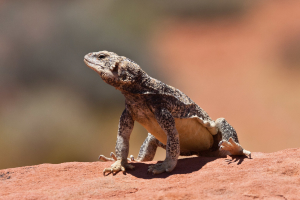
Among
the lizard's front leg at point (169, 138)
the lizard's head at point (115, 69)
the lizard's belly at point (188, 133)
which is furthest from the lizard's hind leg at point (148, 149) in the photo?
the lizard's head at point (115, 69)

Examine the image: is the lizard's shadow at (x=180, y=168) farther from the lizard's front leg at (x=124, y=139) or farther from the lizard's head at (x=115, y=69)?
the lizard's head at (x=115, y=69)

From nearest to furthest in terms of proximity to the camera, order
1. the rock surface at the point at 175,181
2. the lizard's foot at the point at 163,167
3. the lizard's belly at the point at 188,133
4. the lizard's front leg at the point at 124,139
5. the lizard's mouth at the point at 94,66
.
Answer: the rock surface at the point at 175,181 < the lizard's foot at the point at 163,167 < the lizard's mouth at the point at 94,66 < the lizard's front leg at the point at 124,139 < the lizard's belly at the point at 188,133

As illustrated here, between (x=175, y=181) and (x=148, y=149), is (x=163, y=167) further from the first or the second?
(x=148, y=149)

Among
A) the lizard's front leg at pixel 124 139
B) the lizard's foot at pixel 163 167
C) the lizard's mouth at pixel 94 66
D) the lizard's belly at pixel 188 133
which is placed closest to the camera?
the lizard's foot at pixel 163 167

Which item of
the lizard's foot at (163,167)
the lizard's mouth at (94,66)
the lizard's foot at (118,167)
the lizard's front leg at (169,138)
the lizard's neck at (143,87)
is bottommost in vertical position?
the lizard's foot at (118,167)

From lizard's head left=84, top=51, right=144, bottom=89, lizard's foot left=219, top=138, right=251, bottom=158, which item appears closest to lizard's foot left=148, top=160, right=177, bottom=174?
lizard's foot left=219, top=138, right=251, bottom=158

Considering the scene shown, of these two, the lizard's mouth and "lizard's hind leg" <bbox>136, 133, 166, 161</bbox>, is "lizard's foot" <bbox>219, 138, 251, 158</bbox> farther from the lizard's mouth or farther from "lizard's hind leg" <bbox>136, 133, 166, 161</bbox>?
the lizard's mouth

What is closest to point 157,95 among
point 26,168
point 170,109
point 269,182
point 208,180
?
point 170,109
